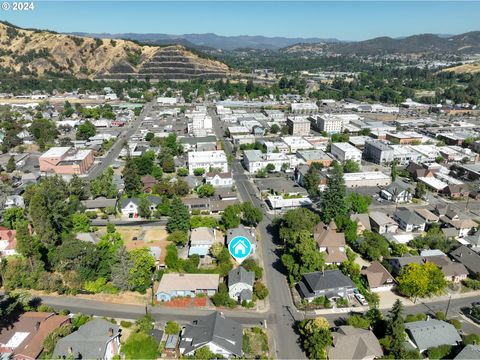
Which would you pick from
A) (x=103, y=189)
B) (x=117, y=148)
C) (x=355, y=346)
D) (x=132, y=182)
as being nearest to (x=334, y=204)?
(x=355, y=346)

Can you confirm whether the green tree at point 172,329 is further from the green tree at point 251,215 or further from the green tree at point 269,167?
the green tree at point 269,167

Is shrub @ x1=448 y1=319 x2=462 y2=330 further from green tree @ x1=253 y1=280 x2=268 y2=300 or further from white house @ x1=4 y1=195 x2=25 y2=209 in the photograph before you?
white house @ x1=4 y1=195 x2=25 y2=209

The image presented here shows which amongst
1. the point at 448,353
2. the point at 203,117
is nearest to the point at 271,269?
the point at 448,353

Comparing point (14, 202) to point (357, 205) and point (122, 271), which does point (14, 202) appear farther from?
point (357, 205)

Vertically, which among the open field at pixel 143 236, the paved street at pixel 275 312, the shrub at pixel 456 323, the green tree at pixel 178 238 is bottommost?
the paved street at pixel 275 312

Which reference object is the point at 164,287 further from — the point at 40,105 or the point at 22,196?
the point at 40,105

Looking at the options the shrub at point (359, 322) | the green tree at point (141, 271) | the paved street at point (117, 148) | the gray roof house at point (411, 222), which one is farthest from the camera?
the paved street at point (117, 148)

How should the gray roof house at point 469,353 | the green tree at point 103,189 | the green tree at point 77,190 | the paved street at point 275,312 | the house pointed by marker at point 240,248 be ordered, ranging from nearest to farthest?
the gray roof house at point 469,353 < the paved street at point 275,312 < the house pointed by marker at point 240,248 < the green tree at point 77,190 < the green tree at point 103,189

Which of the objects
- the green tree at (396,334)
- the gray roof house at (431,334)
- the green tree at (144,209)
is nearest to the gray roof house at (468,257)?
the gray roof house at (431,334)
